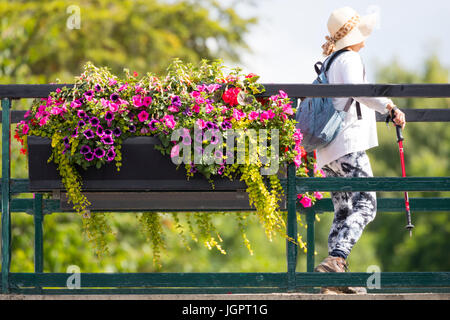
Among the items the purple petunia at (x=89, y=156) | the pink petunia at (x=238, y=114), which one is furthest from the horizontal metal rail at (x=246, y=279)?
the pink petunia at (x=238, y=114)

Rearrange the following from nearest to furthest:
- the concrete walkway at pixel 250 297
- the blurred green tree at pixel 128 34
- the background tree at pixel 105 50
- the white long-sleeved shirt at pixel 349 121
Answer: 1. the concrete walkway at pixel 250 297
2. the white long-sleeved shirt at pixel 349 121
3. the background tree at pixel 105 50
4. the blurred green tree at pixel 128 34

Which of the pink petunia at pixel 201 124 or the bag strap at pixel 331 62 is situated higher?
the bag strap at pixel 331 62

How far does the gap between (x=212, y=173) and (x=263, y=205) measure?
11.7 inches

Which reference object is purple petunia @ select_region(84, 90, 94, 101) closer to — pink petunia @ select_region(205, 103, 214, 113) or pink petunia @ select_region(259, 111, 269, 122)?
pink petunia @ select_region(205, 103, 214, 113)

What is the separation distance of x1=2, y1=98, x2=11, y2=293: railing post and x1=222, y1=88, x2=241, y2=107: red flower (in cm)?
107

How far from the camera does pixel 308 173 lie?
15.6ft

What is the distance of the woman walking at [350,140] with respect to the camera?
4.04 m

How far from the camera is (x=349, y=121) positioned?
410 centimetres

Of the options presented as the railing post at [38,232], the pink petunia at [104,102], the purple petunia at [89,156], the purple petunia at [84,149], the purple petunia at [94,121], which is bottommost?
the railing post at [38,232]

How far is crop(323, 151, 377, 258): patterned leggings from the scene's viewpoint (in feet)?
13.3

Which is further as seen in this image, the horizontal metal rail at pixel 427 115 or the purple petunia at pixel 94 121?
the horizontal metal rail at pixel 427 115

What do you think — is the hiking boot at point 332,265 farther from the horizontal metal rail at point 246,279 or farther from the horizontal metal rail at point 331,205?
the horizontal metal rail at point 331,205
